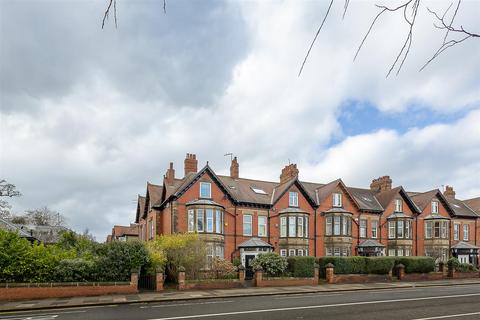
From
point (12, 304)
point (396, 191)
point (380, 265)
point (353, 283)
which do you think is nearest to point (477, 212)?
point (396, 191)

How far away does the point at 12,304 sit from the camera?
67.1ft

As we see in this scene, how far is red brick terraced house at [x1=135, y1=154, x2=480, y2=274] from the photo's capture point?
37906mm

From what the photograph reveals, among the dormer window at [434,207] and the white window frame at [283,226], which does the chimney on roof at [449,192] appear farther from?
the white window frame at [283,226]

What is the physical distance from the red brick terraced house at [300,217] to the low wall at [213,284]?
5839 millimetres

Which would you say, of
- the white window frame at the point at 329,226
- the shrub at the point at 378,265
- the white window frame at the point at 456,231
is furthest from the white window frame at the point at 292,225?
the white window frame at the point at 456,231

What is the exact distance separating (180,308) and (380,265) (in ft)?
74.8

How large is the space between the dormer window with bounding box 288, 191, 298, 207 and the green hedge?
31.8 ft

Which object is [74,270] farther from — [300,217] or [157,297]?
[300,217]

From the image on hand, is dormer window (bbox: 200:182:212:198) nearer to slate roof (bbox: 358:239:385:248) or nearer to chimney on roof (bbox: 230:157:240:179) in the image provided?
chimney on roof (bbox: 230:157:240:179)

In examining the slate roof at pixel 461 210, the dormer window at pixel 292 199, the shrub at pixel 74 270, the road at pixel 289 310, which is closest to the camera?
the road at pixel 289 310

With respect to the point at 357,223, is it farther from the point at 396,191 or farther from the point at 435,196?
the point at 435,196

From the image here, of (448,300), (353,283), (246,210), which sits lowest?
(353,283)

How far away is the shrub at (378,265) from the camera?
117 ft

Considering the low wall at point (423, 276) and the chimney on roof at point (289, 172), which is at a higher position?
the chimney on roof at point (289, 172)
